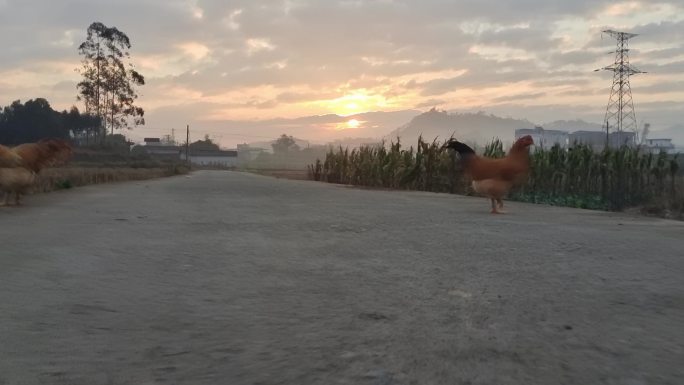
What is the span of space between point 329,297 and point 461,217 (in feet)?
18.2

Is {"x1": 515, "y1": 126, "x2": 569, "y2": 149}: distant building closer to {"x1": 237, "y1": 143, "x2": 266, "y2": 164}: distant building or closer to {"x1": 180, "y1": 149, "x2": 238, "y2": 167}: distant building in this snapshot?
{"x1": 180, "y1": 149, "x2": 238, "y2": 167}: distant building

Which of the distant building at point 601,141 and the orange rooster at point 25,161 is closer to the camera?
the orange rooster at point 25,161

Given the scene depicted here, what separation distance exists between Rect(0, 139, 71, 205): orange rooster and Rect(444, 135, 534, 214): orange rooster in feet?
24.4

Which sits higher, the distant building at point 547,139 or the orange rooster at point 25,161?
the distant building at point 547,139

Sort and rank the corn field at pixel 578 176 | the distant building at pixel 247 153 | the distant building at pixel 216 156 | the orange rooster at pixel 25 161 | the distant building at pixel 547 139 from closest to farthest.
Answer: the orange rooster at pixel 25 161 < the corn field at pixel 578 176 < the distant building at pixel 547 139 < the distant building at pixel 216 156 < the distant building at pixel 247 153

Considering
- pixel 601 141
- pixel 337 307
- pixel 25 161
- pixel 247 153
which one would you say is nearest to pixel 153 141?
pixel 247 153

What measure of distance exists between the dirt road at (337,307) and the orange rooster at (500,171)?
2.52m

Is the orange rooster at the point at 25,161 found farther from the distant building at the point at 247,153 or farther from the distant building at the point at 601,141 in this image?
the distant building at the point at 247,153

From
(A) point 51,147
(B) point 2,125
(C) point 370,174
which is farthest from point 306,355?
(B) point 2,125

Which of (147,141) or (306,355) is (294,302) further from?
(147,141)

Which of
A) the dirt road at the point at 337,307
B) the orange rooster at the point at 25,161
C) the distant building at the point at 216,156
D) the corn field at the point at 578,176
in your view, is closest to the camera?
the dirt road at the point at 337,307

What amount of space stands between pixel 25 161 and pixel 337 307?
825 cm

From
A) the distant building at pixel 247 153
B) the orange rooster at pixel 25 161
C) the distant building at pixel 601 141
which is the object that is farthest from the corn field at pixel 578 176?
the distant building at pixel 247 153

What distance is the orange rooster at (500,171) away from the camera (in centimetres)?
935
